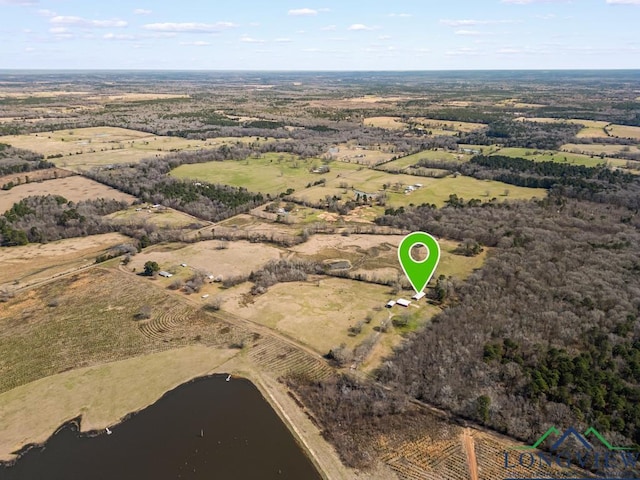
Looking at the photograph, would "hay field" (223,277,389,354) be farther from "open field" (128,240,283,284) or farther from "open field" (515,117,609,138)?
"open field" (515,117,609,138)

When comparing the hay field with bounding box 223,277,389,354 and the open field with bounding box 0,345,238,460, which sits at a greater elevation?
the hay field with bounding box 223,277,389,354

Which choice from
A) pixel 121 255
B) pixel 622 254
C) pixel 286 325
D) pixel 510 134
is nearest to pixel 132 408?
pixel 286 325

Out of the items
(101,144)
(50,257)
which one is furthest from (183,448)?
(101,144)

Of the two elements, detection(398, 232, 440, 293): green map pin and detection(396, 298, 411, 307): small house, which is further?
detection(396, 298, 411, 307): small house

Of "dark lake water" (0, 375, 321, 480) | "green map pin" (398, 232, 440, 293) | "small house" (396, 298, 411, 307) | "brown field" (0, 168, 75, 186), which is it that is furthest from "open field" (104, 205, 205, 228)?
"dark lake water" (0, 375, 321, 480)

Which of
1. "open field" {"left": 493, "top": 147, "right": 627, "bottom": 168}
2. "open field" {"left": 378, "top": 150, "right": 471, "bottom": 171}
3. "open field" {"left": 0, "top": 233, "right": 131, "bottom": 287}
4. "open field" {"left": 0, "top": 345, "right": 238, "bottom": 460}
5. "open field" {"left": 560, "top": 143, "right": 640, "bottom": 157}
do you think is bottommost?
"open field" {"left": 0, "top": 345, "right": 238, "bottom": 460}
